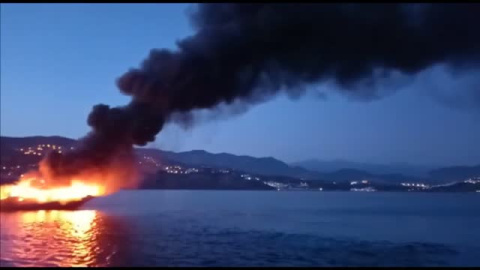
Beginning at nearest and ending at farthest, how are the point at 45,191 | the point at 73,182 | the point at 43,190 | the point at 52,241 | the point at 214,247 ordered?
the point at 214,247
the point at 52,241
the point at 73,182
the point at 43,190
the point at 45,191

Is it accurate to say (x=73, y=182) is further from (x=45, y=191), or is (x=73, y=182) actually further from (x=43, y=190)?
(x=45, y=191)

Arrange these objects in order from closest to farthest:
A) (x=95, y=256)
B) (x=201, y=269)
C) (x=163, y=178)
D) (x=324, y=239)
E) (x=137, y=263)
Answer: (x=201, y=269)
(x=137, y=263)
(x=95, y=256)
(x=324, y=239)
(x=163, y=178)

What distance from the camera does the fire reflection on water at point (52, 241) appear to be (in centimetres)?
3459

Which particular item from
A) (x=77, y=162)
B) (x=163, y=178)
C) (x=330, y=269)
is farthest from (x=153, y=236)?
(x=163, y=178)

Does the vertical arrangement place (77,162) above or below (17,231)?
above

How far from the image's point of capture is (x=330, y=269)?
101 ft

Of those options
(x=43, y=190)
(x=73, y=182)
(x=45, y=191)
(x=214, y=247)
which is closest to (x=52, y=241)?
(x=73, y=182)

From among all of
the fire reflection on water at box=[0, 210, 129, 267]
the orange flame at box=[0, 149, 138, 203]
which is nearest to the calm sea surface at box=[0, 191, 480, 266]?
the fire reflection on water at box=[0, 210, 129, 267]

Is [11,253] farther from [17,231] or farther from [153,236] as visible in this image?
[153,236]

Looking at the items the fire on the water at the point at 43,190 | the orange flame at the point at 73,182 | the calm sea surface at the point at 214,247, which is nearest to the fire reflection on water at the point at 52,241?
the calm sea surface at the point at 214,247

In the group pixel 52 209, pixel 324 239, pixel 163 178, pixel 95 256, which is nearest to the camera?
pixel 95 256

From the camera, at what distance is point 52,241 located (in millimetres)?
46375

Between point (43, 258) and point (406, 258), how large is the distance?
24616 millimetres

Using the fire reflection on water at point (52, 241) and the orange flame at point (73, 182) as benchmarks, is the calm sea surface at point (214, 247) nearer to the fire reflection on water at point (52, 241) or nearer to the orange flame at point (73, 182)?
the fire reflection on water at point (52, 241)
